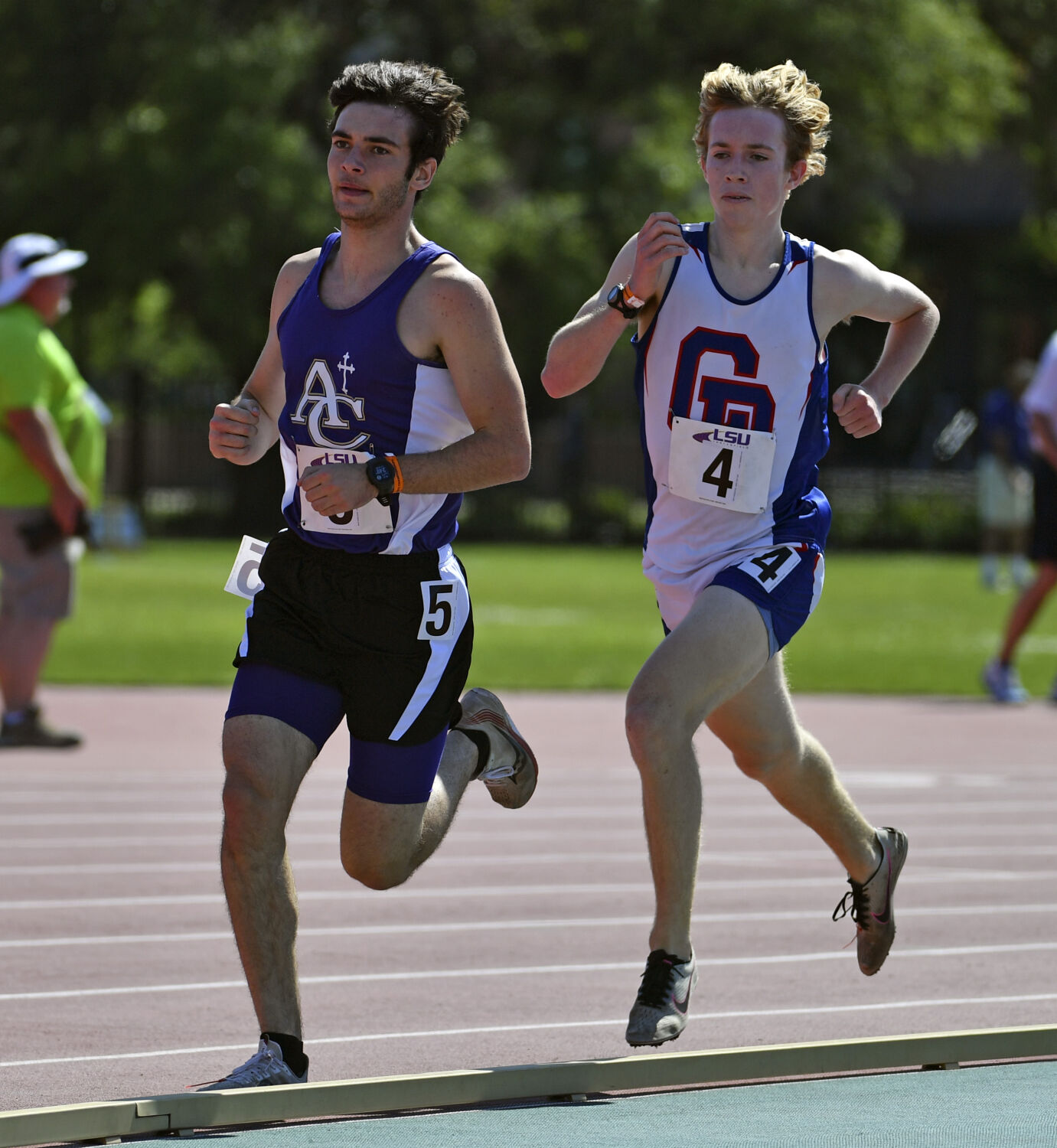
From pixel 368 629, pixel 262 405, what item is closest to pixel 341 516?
pixel 368 629

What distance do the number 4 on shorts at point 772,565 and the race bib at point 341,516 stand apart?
98 cm

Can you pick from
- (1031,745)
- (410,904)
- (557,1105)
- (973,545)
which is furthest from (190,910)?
(973,545)

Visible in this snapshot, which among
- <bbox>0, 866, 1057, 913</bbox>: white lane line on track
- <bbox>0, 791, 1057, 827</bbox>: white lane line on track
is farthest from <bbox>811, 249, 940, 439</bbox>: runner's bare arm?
<bbox>0, 791, 1057, 827</bbox>: white lane line on track

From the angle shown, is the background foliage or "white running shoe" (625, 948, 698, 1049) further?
the background foliage

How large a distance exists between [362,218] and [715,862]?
13.3 feet

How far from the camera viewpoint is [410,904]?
25.9ft

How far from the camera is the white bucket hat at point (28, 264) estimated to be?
11828mm

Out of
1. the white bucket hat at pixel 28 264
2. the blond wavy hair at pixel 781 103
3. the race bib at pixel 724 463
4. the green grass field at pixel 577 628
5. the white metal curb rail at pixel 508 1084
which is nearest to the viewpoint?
the white metal curb rail at pixel 508 1084

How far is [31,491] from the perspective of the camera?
472 inches

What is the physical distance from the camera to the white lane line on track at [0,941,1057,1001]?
20.7ft

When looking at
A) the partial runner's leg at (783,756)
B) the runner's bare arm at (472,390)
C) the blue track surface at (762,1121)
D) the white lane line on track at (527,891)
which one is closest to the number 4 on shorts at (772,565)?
the partial runner's leg at (783,756)

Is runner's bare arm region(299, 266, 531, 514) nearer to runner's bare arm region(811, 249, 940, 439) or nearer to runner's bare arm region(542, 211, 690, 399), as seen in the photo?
runner's bare arm region(542, 211, 690, 399)

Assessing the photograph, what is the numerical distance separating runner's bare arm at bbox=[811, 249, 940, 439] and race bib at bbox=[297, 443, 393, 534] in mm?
1183

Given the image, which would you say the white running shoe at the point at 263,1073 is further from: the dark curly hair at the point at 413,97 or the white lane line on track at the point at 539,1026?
Answer: the dark curly hair at the point at 413,97
